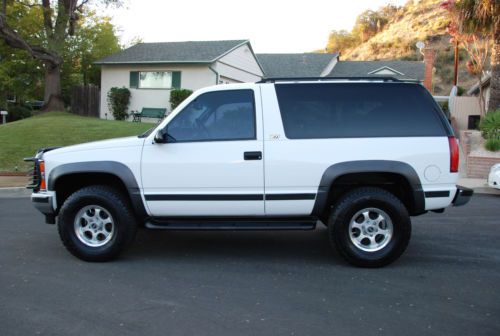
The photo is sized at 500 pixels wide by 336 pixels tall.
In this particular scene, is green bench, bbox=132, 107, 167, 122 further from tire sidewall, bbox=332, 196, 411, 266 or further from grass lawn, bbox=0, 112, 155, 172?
tire sidewall, bbox=332, 196, 411, 266

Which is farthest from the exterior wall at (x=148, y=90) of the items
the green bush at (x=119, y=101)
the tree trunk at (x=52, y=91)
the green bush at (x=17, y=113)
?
the green bush at (x=17, y=113)

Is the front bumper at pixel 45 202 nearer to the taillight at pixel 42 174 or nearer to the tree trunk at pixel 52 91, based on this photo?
the taillight at pixel 42 174

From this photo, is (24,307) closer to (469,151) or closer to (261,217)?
(261,217)

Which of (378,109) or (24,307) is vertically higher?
(378,109)

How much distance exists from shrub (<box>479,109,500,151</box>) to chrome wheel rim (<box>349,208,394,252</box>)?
9.51m

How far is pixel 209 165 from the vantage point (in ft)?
18.3

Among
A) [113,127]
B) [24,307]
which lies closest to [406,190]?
[24,307]

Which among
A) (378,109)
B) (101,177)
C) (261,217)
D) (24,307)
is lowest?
(24,307)

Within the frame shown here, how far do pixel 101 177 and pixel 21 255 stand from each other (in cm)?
139

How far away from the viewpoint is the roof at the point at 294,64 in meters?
34.8

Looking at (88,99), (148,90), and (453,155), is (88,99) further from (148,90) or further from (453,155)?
(453,155)

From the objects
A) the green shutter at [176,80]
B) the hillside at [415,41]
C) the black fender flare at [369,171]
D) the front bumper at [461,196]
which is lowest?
the front bumper at [461,196]

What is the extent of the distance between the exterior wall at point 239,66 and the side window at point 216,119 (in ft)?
67.2

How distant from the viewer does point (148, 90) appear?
2659 centimetres
